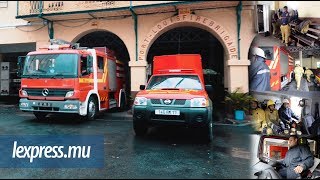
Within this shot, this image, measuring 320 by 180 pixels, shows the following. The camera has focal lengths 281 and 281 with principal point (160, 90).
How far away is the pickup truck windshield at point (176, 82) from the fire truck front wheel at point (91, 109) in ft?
9.72

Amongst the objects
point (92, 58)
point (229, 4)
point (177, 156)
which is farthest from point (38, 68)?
point (229, 4)

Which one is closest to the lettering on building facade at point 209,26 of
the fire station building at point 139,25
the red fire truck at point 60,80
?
the fire station building at point 139,25

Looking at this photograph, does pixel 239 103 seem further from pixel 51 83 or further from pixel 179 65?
pixel 51 83

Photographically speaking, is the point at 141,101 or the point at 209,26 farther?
the point at 209,26

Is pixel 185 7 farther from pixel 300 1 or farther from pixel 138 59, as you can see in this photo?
pixel 300 1

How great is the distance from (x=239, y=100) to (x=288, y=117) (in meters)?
6.27

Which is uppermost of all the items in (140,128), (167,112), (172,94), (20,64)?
(20,64)

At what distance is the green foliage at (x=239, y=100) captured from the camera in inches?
429

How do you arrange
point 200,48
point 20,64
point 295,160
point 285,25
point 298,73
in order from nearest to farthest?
point 295,160 → point 298,73 → point 285,25 → point 20,64 → point 200,48

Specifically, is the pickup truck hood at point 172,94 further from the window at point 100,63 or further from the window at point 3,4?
the window at point 3,4

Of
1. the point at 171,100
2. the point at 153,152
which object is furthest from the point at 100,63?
the point at 153,152

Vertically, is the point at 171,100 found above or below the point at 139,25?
below

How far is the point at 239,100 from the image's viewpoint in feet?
36.2

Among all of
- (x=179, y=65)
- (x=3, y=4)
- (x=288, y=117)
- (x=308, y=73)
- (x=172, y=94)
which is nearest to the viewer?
(x=288, y=117)
